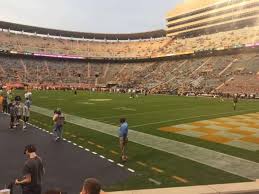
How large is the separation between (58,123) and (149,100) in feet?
107

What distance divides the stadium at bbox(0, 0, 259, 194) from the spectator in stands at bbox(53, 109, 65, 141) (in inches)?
22.8

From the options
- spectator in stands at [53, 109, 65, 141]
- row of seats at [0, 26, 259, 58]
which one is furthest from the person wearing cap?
row of seats at [0, 26, 259, 58]

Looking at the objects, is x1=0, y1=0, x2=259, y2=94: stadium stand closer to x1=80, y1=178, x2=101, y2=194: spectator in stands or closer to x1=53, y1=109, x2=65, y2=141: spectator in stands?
x1=53, y1=109, x2=65, y2=141: spectator in stands

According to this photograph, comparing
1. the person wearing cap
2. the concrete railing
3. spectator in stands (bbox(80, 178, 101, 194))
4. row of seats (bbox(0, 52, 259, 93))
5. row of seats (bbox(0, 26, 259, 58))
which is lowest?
the concrete railing

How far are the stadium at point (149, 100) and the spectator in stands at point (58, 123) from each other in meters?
0.58

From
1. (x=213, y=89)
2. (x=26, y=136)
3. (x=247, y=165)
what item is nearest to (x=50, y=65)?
(x=213, y=89)

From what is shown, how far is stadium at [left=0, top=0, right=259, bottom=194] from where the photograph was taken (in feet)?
40.3

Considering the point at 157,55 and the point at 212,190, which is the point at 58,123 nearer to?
the point at 212,190

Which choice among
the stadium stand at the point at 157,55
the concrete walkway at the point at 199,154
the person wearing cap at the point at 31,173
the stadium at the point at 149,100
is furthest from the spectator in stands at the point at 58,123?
the stadium stand at the point at 157,55

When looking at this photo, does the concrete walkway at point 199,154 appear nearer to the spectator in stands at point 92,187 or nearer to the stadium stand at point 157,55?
the spectator in stands at point 92,187

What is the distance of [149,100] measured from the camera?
50.1 m

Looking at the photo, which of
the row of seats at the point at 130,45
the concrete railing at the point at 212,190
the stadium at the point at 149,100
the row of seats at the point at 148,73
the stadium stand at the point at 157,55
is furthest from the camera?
the row of seats at the point at 130,45

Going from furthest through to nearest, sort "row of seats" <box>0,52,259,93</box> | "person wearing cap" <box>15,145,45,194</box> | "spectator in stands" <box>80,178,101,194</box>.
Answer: "row of seats" <box>0,52,259,93</box>
"person wearing cap" <box>15,145,45,194</box>
"spectator in stands" <box>80,178,101,194</box>

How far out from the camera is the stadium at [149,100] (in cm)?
1229
